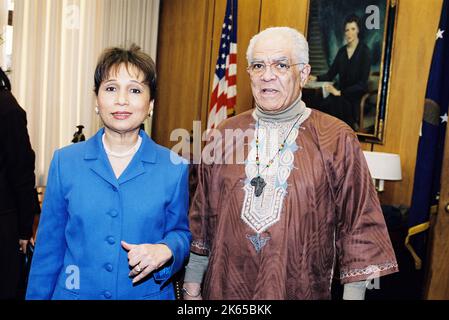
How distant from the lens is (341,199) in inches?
71.0

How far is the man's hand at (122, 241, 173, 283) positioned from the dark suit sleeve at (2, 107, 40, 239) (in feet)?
4.08

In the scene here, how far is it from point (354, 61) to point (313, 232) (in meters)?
3.42

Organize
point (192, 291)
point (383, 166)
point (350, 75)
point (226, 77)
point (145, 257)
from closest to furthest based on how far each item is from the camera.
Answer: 1. point (145, 257)
2. point (192, 291)
3. point (383, 166)
4. point (350, 75)
5. point (226, 77)

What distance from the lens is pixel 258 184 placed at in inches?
73.0

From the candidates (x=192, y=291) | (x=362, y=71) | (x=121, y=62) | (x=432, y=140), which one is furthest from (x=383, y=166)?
(x=121, y=62)

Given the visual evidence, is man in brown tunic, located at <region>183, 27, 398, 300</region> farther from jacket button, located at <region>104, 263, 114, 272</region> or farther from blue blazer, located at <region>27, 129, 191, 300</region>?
jacket button, located at <region>104, 263, 114, 272</region>

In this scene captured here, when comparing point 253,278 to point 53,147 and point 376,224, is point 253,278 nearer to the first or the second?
point 376,224

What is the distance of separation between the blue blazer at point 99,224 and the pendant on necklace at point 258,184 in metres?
0.33

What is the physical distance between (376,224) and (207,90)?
17.3 feet

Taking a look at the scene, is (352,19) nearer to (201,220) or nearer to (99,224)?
(201,220)

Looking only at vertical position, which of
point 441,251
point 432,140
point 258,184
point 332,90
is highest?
point 332,90

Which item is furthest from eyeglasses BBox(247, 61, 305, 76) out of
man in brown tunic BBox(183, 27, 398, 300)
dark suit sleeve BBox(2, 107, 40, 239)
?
dark suit sleeve BBox(2, 107, 40, 239)

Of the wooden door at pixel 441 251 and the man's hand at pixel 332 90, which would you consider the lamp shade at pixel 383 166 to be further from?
the wooden door at pixel 441 251
